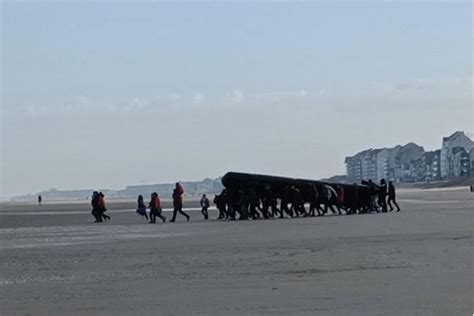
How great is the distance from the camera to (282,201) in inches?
1563

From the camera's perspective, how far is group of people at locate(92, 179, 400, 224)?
38844 mm

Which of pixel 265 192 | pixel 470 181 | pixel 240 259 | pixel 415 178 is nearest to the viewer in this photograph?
pixel 240 259

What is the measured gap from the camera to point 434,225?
27.8 meters

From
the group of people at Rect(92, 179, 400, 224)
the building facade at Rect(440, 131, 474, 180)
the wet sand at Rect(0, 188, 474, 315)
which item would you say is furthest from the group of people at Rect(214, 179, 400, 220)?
the building facade at Rect(440, 131, 474, 180)

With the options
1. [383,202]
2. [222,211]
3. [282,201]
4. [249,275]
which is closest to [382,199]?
[383,202]

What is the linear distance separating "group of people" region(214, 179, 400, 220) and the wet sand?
14.1m

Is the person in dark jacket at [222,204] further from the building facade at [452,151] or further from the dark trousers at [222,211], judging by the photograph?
the building facade at [452,151]

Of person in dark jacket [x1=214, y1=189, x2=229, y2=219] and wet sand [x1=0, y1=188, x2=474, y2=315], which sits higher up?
person in dark jacket [x1=214, y1=189, x2=229, y2=219]

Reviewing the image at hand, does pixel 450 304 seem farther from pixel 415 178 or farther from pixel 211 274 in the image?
pixel 415 178

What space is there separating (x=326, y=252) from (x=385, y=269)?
3.83 m

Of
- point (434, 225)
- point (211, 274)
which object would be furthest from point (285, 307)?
point (434, 225)

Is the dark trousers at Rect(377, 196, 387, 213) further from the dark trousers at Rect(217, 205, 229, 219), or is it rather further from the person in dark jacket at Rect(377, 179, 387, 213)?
the dark trousers at Rect(217, 205, 229, 219)

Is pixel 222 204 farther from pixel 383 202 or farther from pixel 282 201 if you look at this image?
pixel 383 202

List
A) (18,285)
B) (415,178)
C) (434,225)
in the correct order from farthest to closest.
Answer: (415,178), (434,225), (18,285)
